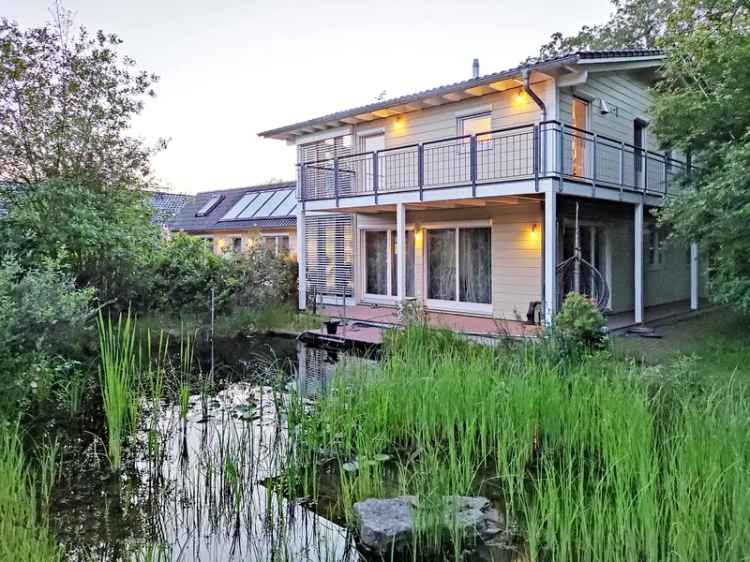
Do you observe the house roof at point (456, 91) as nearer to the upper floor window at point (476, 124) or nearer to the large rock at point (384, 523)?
the upper floor window at point (476, 124)

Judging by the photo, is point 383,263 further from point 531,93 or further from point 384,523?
point 384,523

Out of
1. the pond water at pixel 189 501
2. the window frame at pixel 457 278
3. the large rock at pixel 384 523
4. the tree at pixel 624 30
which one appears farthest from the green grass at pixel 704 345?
the tree at pixel 624 30

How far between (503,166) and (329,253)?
20.7 ft

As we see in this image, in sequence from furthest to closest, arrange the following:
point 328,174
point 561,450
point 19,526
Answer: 1. point 328,174
2. point 561,450
3. point 19,526

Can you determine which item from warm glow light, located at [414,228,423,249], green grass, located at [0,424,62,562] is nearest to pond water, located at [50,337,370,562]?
green grass, located at [0,424,62,562]

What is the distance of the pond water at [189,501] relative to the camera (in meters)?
3.62

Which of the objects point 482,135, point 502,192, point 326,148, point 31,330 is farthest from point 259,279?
point 31,330

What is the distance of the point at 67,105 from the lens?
11281 millimetres

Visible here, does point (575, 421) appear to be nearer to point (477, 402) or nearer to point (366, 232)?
point (477, 402)

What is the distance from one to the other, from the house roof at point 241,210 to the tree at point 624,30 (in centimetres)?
1388

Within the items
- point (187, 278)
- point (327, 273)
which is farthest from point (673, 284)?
point (187, 278)

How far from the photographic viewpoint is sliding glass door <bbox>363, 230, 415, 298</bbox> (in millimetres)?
14992

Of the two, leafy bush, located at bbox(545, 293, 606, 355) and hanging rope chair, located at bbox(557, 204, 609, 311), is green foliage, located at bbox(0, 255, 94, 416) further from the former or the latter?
hanging rope chair, located at bbox(557, 204, 609, 311)

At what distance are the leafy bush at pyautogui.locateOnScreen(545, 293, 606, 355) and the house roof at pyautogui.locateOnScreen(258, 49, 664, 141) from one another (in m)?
5.14
